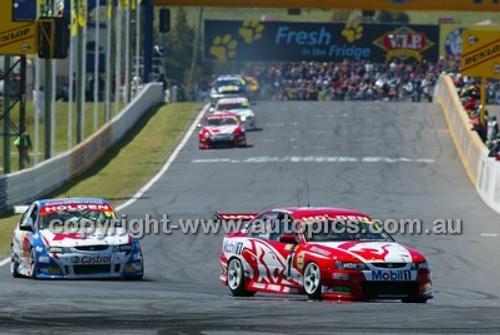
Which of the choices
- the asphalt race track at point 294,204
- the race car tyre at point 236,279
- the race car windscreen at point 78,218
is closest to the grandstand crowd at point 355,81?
the asphalt race track at point 294,204

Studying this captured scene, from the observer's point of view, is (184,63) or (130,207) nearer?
(130,207)

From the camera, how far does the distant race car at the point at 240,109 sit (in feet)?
180

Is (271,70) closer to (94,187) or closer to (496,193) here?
(94,187)

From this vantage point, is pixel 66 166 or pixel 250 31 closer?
pixel 66 166

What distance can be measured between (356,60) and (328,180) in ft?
127

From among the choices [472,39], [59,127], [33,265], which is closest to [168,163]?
[472,39]

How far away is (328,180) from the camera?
133 feet

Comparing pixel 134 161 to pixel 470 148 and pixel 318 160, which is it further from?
pixel 470 148

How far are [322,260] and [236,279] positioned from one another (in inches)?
72.1

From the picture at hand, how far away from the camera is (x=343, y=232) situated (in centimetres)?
1634

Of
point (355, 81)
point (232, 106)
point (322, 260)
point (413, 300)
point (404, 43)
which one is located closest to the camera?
point (413, 300)

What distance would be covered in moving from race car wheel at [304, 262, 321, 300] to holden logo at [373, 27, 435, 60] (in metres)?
63.8

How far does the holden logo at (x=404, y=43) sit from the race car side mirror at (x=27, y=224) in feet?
199

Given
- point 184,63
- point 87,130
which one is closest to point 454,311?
point 87,130
